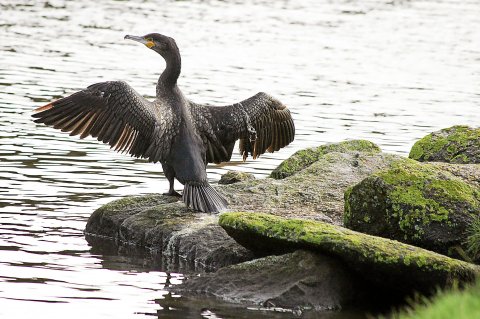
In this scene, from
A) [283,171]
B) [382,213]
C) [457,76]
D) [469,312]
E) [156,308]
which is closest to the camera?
[469,312]

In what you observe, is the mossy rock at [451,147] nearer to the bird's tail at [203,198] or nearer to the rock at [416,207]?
the rock at [416,207]

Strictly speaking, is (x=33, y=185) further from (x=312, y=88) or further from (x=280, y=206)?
(x=312, y=88)

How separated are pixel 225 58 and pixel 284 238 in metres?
16.3

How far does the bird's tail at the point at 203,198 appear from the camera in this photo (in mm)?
11508

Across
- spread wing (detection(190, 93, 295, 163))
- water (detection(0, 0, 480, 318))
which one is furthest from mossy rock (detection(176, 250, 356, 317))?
spread wing (detection(190, 93, 295, 163))

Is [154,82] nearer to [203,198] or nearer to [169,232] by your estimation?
[203,198]

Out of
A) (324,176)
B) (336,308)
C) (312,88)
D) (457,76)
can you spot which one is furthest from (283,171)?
(457,76)

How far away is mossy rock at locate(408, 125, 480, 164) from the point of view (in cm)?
1250

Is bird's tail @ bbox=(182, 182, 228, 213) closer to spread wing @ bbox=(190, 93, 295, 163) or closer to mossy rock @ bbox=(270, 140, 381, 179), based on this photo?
spread wing @ bbox=(190, 93, 295, 163)

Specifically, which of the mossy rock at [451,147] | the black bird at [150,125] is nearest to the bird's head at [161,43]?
the black bird at [150,125]

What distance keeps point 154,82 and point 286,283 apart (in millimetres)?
12867

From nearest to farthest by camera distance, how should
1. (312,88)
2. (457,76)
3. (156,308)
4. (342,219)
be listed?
(156,308) → (342,219) → (312,88) → (457,76)

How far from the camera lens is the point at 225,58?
25656mm

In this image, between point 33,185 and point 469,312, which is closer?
point 469,312
